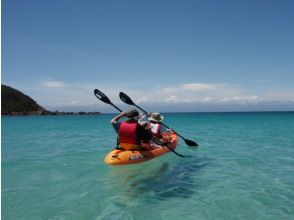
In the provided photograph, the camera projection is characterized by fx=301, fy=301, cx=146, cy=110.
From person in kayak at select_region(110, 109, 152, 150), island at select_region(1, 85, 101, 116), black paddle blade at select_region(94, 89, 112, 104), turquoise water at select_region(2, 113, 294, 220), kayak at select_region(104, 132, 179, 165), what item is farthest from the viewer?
island at select_region(1, 85, 101, 116)

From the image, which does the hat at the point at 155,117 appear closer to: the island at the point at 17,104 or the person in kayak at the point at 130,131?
the person in kayak at the point at 130,131

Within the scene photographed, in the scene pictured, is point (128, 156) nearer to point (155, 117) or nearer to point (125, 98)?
point (155, 117)

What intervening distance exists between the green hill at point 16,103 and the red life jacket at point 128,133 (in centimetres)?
9963

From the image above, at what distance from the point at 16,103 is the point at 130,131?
10860 cm

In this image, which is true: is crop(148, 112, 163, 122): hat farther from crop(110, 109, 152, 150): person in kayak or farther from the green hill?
the green hill

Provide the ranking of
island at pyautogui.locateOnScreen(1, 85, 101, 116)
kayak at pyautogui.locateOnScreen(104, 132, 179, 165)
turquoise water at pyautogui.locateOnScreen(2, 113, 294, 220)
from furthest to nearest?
1. island at pyautogui.locateOnScreen(1, 85, 101, 116)
2. kayak at pyautogui.locateOnScreen(104, 132, 179, 165)
3. turquoise water at pyautogui.locateOnScreen(2, 113, 294, 220)

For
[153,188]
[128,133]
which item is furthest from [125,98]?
[153,188]

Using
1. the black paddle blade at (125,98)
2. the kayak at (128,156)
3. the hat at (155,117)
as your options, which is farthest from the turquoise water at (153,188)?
the black paddle blade at (125,98)

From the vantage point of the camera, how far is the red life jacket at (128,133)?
977 centimetres

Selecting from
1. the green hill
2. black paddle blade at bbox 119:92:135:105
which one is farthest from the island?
black paddle blade at bbox 119:92:135:105

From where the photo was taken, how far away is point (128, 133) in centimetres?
990

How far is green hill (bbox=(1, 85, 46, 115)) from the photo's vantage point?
103 m

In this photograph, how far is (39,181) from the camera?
9.30m

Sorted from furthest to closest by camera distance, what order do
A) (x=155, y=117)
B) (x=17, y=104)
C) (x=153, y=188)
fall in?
(x=17, y=104), (x=155, y=117), (x=153, y=188)
